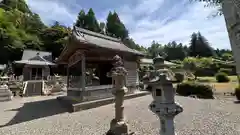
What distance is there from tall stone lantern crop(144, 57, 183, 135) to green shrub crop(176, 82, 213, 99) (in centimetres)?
986

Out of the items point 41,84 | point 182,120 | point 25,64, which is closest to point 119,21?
point 25,64

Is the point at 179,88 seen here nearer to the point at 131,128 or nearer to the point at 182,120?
the point at 182,120

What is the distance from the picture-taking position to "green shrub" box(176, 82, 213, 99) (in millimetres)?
10781

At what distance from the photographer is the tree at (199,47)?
52.4 m

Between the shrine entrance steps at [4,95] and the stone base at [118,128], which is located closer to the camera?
the stone base at [118,128]

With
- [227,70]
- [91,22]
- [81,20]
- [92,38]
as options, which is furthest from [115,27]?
[92,38]

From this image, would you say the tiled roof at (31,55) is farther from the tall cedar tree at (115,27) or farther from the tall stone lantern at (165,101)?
the tall stone lantern at (165,101)

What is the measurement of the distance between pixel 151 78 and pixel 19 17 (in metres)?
48.0

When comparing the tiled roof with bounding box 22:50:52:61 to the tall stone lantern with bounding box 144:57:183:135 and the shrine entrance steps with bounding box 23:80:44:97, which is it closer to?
the shrine entrance steps with bounding box 23:80:44:97

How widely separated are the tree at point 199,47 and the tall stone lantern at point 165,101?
56888 millimetres

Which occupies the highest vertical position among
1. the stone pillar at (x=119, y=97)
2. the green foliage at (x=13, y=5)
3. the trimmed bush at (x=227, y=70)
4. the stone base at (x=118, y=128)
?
the green foliage at (x=13, y=5)

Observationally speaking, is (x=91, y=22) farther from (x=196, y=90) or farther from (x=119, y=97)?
(x=119, y=97)

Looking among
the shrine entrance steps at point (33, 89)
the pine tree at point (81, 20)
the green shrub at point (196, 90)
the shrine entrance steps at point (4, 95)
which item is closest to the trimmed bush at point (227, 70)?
the green shrub at point (196, 90)

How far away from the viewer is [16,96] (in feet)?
43.4
